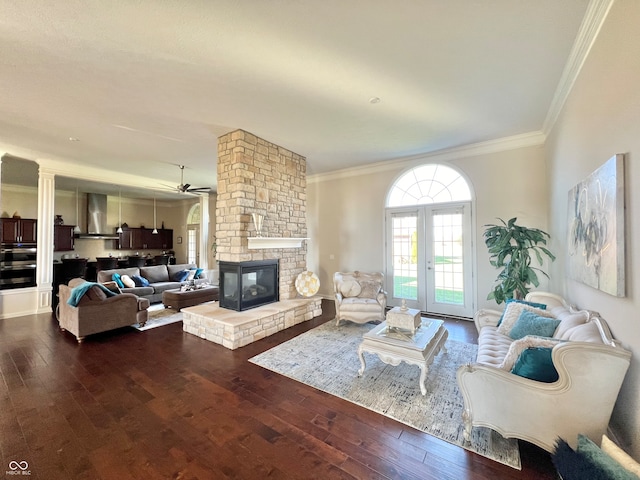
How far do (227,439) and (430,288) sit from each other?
15.0 feet

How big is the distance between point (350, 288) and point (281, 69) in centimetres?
368

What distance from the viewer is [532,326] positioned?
104 inches

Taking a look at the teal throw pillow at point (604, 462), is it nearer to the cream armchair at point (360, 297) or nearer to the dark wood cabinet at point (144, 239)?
the cream armchair at point (360, 297)

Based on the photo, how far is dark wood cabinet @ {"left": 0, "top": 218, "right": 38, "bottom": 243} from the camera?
707cm

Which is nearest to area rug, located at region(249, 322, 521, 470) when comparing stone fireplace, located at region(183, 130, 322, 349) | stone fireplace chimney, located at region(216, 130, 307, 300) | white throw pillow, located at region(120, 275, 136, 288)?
stone fireplace, located at region(183, 130, 322, 349)

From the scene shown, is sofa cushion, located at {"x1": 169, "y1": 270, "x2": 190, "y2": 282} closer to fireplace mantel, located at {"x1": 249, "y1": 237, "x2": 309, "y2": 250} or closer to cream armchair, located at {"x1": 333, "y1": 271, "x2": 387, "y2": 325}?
fireplace mantel, located at {"x1": 249, "y1": 237, "x2": 309, "y2": 250}

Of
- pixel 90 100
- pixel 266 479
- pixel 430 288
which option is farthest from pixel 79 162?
pixel 430 288

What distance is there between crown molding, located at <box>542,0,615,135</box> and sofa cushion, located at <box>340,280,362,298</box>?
3889 mm

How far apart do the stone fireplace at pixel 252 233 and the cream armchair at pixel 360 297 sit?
2.29 feet

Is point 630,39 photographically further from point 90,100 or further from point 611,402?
point 90,100

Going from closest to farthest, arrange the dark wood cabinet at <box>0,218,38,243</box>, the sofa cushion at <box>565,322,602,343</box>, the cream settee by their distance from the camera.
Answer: the cream settee → the sofa cushion at <box>565,322,602,343</box> → the dark wood cabinet at <box>0,218,38,243</box>

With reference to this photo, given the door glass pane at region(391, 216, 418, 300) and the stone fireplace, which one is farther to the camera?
the door glass pane at region(391, 216, 418, 300)

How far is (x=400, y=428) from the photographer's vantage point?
2125 millimetres

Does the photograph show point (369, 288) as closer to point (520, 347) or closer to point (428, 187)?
point (428, 187)
